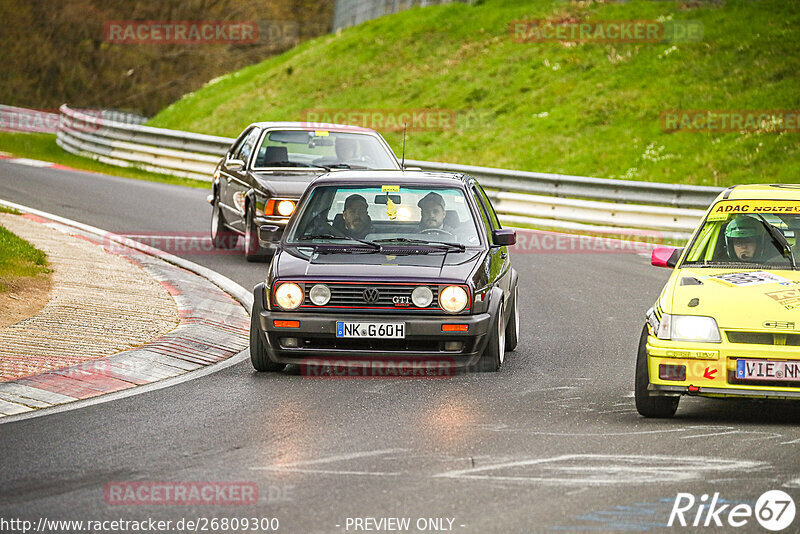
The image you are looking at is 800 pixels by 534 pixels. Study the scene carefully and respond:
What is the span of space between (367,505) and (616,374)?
4.16 m

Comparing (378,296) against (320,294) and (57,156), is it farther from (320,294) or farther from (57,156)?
(57,156)

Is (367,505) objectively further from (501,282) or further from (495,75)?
(495,75)

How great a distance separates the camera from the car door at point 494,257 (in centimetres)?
991

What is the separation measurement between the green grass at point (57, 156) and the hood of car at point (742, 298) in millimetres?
18249

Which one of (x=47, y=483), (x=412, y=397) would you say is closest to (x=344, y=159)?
(x=412, y=397)

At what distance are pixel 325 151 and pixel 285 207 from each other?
1.71 meters

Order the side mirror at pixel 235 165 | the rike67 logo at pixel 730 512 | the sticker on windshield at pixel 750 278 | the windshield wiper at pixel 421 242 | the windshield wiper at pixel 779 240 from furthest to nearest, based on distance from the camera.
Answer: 1. the side mirror at pixel 235 165
2. the windshield wiper at pixel 421 242
3. the windshield wiper at pixel 779 240
4. the sticker on windshield at pixel 750 278
5. the rike67 logo at pixel 730 512

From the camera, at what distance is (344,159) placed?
16281 mm

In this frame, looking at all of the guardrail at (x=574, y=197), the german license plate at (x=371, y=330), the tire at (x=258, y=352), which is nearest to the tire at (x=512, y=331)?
the german license plate at (x=371, y=330)

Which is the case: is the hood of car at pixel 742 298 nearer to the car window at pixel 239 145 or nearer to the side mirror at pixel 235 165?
the side mirror at pixel 235 165

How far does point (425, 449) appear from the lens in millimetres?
7133

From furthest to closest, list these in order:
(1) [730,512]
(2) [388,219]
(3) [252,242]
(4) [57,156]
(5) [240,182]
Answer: (4) [57,156] < (5) [240,182] < (3) [252,242] < (2) [388,219] < (1) [730,512]

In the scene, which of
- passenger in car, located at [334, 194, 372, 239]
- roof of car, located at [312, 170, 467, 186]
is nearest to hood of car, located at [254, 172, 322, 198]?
roof of car, located at [312, 170, 467, 186]

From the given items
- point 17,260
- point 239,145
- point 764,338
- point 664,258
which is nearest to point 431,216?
point 664,258
